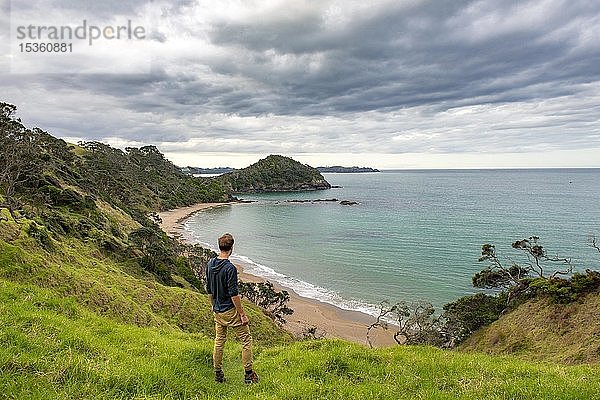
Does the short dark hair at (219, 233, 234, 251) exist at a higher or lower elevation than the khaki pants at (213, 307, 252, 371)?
higher

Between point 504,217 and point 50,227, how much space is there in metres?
78.6

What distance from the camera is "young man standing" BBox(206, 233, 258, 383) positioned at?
674 centimetres

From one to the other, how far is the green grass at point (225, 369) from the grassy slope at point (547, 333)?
1208cm

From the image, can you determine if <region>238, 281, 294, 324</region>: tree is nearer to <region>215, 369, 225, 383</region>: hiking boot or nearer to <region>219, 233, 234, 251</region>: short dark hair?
<region>215, 369, 225, 383</region>: hiking boot

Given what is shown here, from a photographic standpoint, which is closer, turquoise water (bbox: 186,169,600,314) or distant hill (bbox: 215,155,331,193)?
turquoise water (bbox: 186,169,600,314)

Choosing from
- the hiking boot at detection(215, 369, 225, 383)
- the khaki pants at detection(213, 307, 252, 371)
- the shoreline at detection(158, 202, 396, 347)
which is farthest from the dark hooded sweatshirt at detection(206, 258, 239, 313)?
the shoreline at detection(158, 202, 396, 347)

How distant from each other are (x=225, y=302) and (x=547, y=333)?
20069 millimetres

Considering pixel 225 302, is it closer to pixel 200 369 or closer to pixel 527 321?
pixel 200 369

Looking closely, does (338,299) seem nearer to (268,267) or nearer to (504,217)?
(268,267)

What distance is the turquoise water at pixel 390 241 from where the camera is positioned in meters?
40.2

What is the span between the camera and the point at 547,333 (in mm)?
20703

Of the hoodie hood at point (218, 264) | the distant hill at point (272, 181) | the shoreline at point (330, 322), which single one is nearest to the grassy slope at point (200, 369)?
the hoodie hood at point (218, 264)

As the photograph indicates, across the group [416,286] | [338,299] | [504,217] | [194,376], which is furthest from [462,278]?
[504,217]

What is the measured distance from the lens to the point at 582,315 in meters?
20.1
